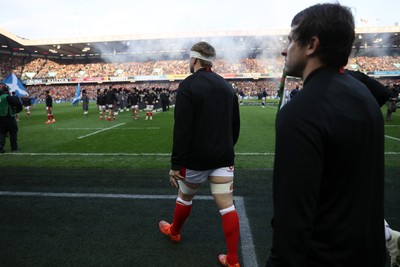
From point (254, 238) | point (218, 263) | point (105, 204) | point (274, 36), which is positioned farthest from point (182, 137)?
point (274, 36)

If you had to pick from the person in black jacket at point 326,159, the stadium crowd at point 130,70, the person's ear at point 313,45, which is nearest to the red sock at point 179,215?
the person in black jacket at point 326,159

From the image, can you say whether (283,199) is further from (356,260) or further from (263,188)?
(263,188)

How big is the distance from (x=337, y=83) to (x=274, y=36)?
163 ft

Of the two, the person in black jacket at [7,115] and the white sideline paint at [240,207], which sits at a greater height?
the person in black jacket at [7,115]

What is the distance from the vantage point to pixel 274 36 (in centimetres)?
4753

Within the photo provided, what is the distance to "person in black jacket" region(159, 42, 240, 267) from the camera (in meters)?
2.76

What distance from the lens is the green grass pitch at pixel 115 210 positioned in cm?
334

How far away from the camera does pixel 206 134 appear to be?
2.85m

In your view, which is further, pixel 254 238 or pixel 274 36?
pixel 274 36

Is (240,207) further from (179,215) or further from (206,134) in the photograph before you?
(206,134)

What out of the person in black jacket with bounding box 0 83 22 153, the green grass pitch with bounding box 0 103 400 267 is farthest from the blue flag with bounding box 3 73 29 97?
the green grass pitch with bounding box 0 103 400 267

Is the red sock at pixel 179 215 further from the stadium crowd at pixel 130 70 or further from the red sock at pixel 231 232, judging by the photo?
the stadium crowd at pixel 130 70

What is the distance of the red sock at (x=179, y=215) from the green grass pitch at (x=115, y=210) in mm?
181

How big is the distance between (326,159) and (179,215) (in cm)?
250
